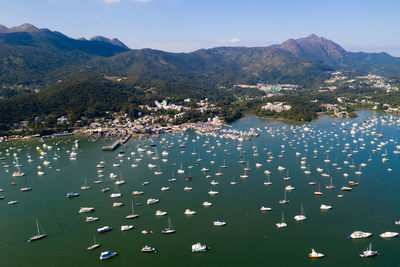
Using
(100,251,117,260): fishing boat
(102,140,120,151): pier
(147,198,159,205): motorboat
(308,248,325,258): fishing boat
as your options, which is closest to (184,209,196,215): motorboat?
(147,198,159,205): motorboat

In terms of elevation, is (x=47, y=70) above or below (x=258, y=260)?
above

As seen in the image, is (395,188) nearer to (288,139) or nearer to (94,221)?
(288,139)

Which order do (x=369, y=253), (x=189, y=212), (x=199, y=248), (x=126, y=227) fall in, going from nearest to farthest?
1. (x=369, y=253)
2. (x=199, y=248)
3. (x=126, y=227)
4. (x=189, y=212)

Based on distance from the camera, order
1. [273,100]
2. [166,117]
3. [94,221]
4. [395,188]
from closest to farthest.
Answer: [94,221], [395,188], [166,117], [273,100]

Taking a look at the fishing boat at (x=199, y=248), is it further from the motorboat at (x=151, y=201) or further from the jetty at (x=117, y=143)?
the jetty at (x=117, y=143)

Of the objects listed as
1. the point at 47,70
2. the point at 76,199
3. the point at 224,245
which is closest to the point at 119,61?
the point at 47,70

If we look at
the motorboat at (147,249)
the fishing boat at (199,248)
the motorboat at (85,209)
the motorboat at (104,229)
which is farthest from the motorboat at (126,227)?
the fishing boat at (199,248)

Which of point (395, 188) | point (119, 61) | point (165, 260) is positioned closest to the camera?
point (165, 260)

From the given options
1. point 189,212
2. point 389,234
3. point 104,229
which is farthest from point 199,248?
point 389,234

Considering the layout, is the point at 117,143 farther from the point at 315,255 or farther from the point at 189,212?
the point at 315,255
